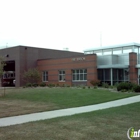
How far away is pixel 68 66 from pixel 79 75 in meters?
2.66

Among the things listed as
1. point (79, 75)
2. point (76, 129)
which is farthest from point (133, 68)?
point (76, 129)

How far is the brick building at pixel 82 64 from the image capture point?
35344mm

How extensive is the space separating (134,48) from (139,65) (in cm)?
516

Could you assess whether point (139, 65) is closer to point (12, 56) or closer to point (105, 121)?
point (12, 56)

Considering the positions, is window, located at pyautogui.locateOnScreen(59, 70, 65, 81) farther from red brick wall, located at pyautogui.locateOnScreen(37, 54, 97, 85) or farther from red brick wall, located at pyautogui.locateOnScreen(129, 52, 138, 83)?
red brick wall, located at pyautogui.locateOnScreen(129, 52, 138, 83)

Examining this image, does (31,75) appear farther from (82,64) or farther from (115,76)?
(115,76)

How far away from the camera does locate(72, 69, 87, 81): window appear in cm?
3766

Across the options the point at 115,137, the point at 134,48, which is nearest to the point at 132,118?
the point at 115,137

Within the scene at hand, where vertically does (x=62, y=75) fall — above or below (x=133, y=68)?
below

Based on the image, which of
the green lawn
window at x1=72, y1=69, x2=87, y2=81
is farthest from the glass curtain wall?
the green lawn

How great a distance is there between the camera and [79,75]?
126ft

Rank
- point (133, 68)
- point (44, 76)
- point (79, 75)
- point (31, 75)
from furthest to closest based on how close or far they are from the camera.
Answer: point (44, 76)
point (31, 75)
point (79, 75)
point (133, 68)

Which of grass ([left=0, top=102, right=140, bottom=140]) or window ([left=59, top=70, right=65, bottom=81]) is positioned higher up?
window ([left=59, top=70, right=65, bottom=81])

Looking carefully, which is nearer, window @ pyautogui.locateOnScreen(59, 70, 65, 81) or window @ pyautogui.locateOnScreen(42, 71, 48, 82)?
window @ pyautogui.locateOnScreen(59, 70, 65, 81)
